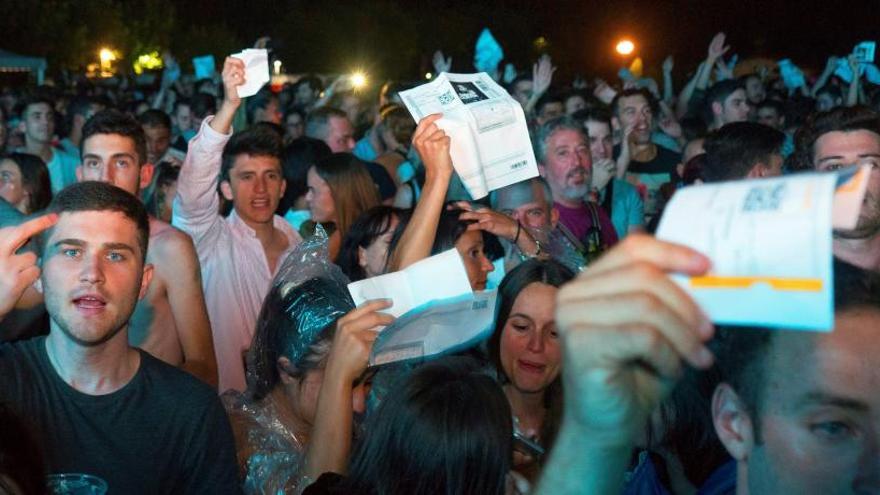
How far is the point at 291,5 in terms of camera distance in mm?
49594

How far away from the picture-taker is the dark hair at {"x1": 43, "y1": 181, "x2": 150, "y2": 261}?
10.1ft

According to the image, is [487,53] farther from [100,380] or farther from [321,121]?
[100,380]

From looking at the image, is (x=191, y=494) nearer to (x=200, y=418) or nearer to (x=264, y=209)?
(x=200, y=418)

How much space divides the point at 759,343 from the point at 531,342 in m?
1.94

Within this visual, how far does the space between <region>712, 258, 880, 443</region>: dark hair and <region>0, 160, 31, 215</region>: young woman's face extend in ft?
17.2

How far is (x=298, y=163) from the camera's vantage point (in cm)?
670

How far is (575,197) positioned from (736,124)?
966 mm

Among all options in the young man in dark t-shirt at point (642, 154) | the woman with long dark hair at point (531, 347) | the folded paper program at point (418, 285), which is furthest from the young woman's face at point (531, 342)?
the young man in dark t-shirt at point (642, 154)

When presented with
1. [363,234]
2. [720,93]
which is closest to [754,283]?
[363,234]

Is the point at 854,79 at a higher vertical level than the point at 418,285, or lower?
higher

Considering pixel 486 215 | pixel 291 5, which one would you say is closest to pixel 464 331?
pixel 486 215

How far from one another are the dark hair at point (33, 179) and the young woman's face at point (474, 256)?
3.21 meters

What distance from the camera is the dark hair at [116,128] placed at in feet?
15.9

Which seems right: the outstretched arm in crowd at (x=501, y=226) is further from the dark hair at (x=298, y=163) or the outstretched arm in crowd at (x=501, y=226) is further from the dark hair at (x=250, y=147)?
the dark hair at (x=298, y=163)
